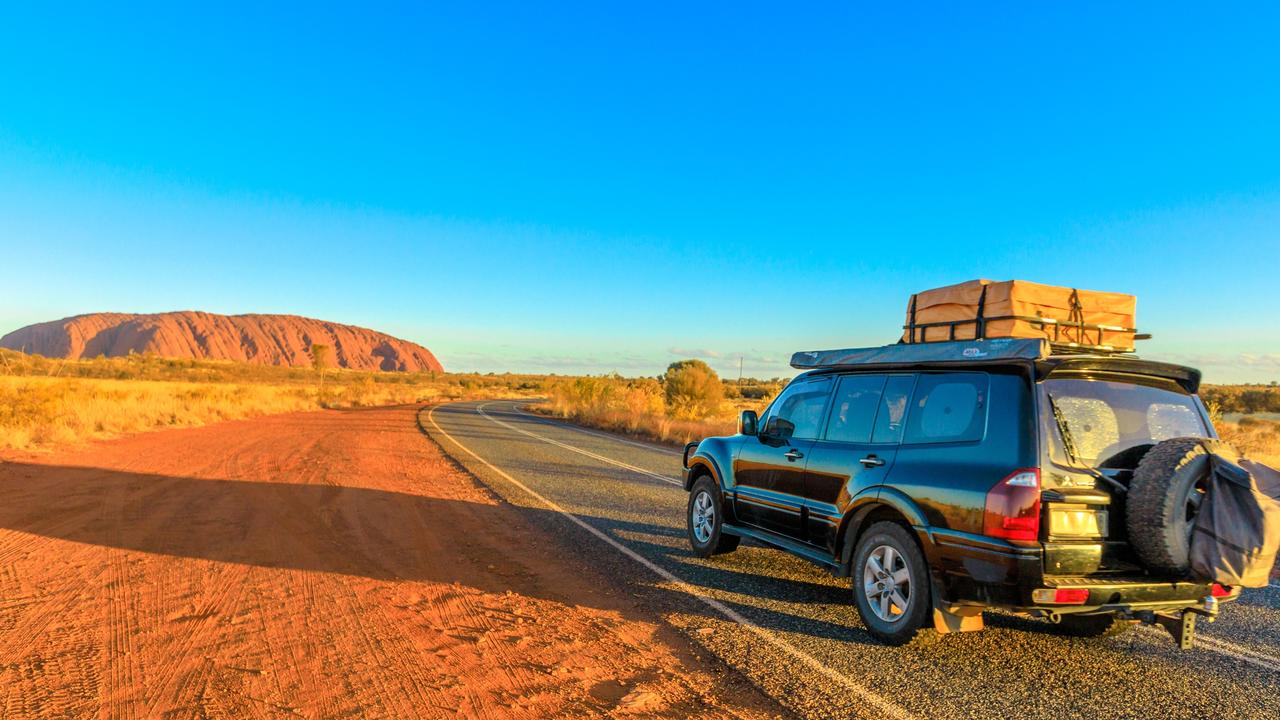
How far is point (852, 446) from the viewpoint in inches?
218

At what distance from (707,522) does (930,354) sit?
10.6 ft

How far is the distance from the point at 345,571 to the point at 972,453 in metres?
5.20

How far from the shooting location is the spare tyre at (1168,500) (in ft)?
13.5

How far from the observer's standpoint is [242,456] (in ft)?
50.6

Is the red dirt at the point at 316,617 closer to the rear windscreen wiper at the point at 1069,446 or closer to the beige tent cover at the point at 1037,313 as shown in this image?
the rear windscreen wiper at the point at 1069,446

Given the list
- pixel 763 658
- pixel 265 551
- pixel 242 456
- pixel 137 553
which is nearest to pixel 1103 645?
pixel 763 658

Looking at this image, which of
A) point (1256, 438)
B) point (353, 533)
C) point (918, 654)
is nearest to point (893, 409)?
point (918, 654)

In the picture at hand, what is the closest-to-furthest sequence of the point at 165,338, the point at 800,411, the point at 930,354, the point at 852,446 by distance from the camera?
1. the point at 930,354
2. the point at 852,446
3. the point at 800,411
4. the point at 165,338

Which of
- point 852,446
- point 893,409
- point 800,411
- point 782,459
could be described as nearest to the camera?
point 893,409

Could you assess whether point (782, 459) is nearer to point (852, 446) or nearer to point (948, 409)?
point (852, 446)

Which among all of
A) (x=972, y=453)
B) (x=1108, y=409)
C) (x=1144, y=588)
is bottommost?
(x=1144, y=588)

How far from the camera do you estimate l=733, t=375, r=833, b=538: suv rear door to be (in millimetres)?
6109

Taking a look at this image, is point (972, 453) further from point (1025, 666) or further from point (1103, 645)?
point (1103, 645)

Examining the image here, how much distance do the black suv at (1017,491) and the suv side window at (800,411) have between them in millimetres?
605
